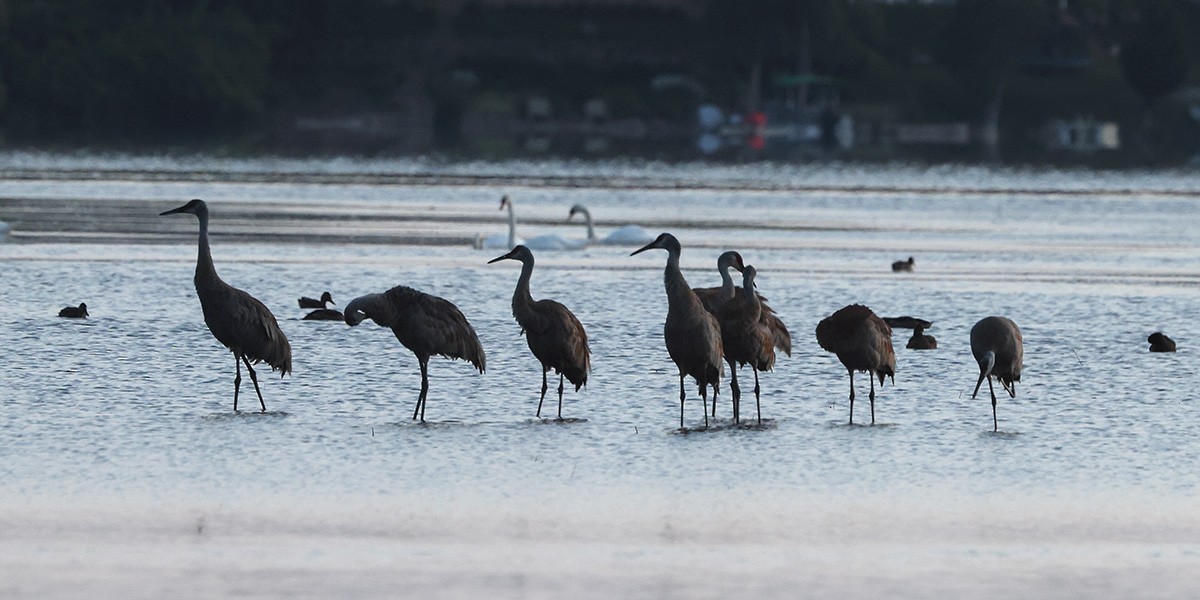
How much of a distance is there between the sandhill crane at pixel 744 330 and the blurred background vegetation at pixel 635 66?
91190 mm

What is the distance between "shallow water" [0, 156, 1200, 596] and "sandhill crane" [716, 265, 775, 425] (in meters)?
0.42

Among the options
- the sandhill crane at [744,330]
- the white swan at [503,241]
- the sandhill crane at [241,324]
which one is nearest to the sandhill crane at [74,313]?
the sandhill crane at [241,324]

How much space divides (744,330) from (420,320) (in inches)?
82.8

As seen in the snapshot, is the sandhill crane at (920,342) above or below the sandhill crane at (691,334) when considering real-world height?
below

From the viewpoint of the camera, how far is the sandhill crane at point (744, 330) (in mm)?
15070

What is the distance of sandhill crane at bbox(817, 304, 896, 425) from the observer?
49.2 feet


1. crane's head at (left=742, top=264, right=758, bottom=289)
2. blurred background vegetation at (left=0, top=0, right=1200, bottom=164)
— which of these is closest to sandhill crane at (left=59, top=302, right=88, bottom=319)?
crane's head at (left=742, top=264, right=758, bottom=289)

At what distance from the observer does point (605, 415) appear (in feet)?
50.5

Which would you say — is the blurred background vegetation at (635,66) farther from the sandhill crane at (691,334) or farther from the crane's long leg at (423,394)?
the sandhill crane at (691,334)

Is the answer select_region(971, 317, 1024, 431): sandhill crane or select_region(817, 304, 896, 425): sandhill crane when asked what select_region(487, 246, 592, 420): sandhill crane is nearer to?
select_region(817, 304, 896, 425): sandhill crane

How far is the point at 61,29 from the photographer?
107 metres

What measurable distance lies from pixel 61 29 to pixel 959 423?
9683cm

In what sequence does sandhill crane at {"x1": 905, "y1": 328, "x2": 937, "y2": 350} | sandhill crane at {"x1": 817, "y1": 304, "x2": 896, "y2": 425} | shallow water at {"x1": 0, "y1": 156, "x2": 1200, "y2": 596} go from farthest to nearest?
sandhill crane at {"x1": 905, "y1": 328, "x2": 937, "y2": 350} < sandhill crane at {"x1": 817, "y1": 304, "x2": 896, "y2": 425} < shallow water at {"x1": 0, "y1": 156, "x2": 1200, "y2": 596}

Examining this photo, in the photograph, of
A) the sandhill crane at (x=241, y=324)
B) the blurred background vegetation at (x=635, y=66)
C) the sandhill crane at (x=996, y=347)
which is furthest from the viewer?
the blurred background vegetation at (x=635, y=66)
